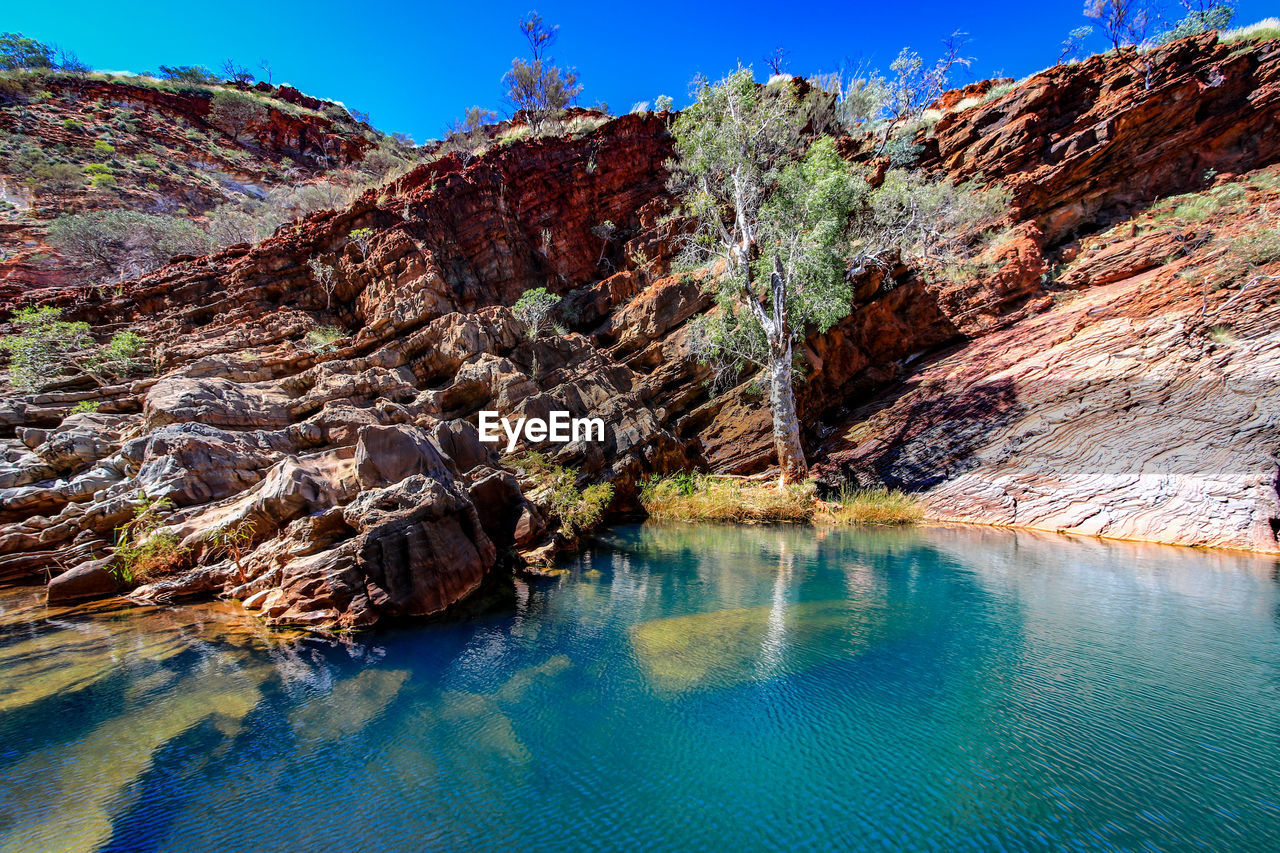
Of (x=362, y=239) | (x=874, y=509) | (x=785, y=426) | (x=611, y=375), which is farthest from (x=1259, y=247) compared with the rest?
(x=362, y=239)

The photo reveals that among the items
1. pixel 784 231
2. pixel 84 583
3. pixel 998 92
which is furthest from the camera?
pixel 998 92

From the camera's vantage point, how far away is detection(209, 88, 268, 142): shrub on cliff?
3503cm

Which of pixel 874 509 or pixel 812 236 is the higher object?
pixel 812 236

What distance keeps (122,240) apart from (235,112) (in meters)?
21.5

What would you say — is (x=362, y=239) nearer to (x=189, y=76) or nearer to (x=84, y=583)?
(x=84, y=583)

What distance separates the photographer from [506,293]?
22.7 metres

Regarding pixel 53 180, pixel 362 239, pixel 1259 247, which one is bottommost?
pixel 1259 247

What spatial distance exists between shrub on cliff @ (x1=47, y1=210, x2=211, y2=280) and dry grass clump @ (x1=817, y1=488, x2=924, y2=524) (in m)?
29.4

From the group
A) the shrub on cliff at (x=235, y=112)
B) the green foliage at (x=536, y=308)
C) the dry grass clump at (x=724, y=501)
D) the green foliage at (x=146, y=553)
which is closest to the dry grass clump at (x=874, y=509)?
the dry grass clump at (x=724, y=501)

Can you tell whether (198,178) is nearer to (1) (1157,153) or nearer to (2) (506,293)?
(2) (506,293)

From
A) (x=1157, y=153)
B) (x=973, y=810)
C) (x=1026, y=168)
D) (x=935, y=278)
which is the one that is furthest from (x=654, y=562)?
(x=1157, y=153)

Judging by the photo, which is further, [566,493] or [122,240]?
[122,240]

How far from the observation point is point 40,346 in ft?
44.3

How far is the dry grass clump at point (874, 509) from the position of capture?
13.1 m
